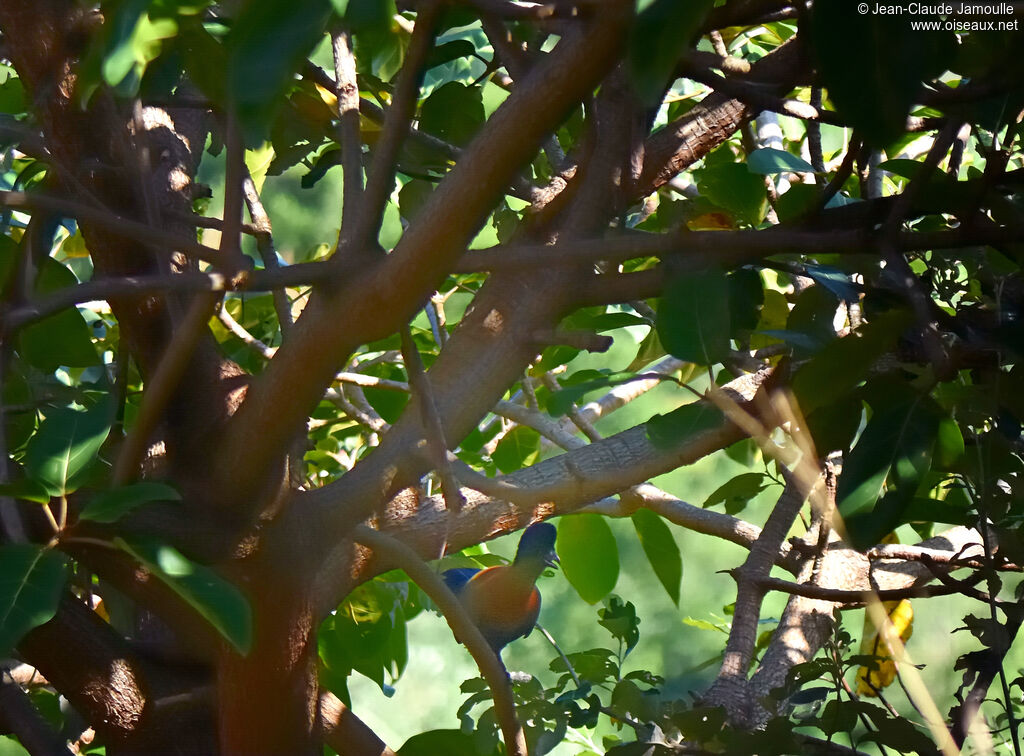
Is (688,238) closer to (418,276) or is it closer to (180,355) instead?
(418,276)

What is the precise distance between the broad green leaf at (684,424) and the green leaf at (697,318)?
0.10 feet

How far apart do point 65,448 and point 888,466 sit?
555mm

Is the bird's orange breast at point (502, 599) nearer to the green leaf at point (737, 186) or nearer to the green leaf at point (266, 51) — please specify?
the green leaf at point (737, 186)

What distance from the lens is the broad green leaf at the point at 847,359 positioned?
0.53m

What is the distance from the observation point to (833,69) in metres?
0.37

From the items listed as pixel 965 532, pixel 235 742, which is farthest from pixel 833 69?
pixel 965 532

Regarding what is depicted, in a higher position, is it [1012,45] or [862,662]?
[1012,45]

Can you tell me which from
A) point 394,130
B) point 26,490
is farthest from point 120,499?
point 394,130

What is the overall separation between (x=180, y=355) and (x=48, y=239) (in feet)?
1.15

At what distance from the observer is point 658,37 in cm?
31

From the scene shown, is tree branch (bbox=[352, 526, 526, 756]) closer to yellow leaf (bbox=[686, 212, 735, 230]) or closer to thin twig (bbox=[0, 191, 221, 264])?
thin twig (bbox=[0, 191, 221, 264])

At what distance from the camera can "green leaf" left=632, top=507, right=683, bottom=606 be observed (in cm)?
112

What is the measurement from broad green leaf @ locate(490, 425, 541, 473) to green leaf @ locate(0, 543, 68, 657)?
0.93 m

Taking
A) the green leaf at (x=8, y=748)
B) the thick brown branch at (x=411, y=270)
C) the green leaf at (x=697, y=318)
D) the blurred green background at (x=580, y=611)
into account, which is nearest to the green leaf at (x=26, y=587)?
the thick brown branch at (x=411, y=270)
